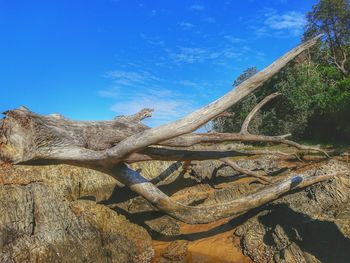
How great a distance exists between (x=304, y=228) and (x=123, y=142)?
147 inches

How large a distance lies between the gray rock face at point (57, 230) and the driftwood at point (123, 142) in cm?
181

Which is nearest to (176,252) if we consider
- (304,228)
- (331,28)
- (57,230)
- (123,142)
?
(57,230)

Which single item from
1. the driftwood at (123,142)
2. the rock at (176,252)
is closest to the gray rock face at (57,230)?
the rock at (176,252)

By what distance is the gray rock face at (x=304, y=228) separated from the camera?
5875mm

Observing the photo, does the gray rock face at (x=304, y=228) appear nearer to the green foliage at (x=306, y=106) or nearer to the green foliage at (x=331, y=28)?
the green foliage at (x=306, y=106)

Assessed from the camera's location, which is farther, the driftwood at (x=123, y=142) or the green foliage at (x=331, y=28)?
the green foliage at (x=331, y=28)

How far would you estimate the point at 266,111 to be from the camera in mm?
27203

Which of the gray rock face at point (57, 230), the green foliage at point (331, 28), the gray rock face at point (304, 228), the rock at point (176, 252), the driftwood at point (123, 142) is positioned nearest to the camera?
the driftwood at point (123, 142)

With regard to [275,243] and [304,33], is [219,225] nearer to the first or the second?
[275,243]

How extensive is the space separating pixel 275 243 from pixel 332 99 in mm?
17567

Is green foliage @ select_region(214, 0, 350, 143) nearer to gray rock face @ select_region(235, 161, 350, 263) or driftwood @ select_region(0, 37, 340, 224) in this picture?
gray rock face @ select_region(235, 161, 350, 263)

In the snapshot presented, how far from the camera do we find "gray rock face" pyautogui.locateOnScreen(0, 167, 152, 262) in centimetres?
644

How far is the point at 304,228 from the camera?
6.37 meters

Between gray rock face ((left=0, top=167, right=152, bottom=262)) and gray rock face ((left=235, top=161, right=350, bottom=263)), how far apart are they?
8.03ft
